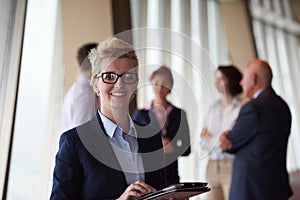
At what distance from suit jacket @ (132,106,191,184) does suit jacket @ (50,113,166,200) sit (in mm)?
91

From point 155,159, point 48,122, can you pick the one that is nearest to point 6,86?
point 48,122

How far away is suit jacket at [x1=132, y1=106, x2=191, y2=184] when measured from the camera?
1.13 metres

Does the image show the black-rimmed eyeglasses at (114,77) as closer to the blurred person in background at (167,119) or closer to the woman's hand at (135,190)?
the blurred person in background at (167,119)

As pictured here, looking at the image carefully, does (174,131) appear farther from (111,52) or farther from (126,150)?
(111,52)

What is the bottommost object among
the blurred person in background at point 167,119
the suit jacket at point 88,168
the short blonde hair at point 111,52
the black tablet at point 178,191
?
the black tablet at point 178,191

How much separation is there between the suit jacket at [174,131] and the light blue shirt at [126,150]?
7 centimetres

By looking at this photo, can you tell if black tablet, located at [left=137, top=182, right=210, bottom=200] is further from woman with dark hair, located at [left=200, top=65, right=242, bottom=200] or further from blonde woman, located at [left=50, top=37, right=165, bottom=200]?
woman with dark hair, located at [left=200, top=65, right=242, bottom=200]

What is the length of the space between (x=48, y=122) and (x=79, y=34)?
17.2 inches

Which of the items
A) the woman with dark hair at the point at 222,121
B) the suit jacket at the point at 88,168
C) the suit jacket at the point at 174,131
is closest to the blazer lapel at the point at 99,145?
the suit jacket at the point at 88,168

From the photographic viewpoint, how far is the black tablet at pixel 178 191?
88 cm

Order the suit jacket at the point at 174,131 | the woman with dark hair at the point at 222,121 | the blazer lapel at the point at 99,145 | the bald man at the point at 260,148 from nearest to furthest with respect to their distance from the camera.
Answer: the blazer lapel at the point at 99,145 → the suit jacket at the point at 174,131 → the bald man at the point at 260,148 → the woman with dark hair at the point at 222,121

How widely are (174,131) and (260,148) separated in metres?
0.55

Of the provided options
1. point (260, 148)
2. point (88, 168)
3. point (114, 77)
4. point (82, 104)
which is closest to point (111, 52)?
point (114, 77)

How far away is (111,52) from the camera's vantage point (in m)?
1.05
